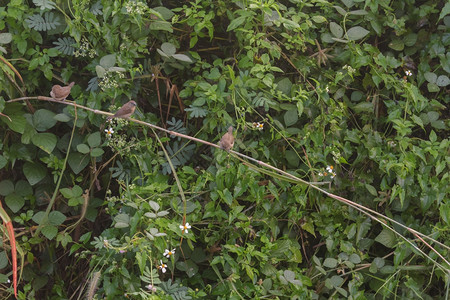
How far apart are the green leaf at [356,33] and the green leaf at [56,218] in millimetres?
1307

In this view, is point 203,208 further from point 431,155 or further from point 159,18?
point 431,155

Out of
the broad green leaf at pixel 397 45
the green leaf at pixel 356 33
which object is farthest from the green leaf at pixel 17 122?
the broad green leaf at pixel 397 45

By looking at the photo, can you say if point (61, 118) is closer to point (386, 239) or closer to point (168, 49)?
point (168, 49)

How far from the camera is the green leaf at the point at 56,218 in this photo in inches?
80.0

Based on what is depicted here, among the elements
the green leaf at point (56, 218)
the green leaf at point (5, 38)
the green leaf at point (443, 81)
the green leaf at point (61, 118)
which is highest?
the green leaf at point (5, 38)

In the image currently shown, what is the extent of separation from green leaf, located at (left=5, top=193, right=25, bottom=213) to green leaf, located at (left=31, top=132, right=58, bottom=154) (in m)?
0.23

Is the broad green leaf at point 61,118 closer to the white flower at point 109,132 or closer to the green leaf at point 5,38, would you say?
Result: the white flower at point 109,132

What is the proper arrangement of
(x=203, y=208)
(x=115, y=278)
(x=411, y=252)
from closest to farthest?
(x=115, y=278), (x=203, y=208), (x=411, y=252)

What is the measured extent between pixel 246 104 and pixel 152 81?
0.40 meters

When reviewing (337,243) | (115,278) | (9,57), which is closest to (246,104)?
(337,243)

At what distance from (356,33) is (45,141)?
127cm

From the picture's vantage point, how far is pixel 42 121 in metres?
2.07

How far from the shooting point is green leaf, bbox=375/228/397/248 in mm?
2174

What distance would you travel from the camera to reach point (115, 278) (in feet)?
5.99
